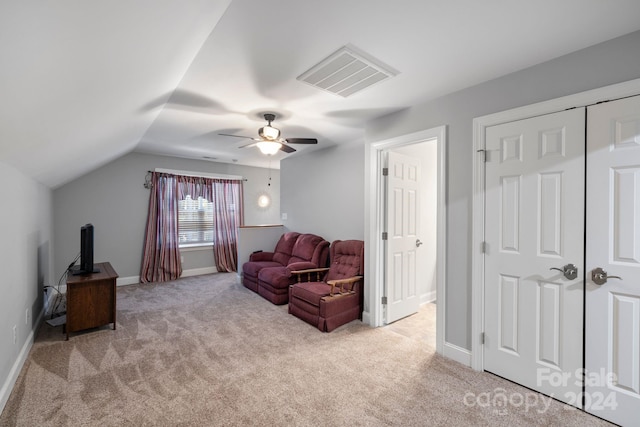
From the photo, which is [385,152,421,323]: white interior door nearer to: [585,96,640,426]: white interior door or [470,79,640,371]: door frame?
[470,79,640,371]: door frame

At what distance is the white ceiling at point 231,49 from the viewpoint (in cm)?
122

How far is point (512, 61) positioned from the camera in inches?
81.4

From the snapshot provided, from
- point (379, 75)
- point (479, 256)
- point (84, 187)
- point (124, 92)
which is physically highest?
point (379, 75)

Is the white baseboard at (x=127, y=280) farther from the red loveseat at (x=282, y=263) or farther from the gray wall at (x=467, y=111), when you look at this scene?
the gray wall at (x=467, y=111)

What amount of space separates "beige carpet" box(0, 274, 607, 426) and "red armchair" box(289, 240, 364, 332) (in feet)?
0.50

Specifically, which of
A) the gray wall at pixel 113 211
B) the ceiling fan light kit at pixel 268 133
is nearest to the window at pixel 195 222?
the gray wall at pixel 113 211

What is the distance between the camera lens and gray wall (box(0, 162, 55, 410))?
213 cm

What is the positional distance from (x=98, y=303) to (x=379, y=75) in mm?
3863

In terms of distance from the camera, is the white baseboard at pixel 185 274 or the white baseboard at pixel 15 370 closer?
the white baseboard at pixel 15 370

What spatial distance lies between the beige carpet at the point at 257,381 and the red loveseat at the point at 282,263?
82 cm

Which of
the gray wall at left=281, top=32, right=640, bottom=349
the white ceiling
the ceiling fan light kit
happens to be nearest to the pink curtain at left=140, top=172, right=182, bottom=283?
the white ceiling

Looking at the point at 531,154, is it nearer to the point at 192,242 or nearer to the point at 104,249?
the point at 192,242

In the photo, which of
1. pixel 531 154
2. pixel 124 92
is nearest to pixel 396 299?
pixel 531 154

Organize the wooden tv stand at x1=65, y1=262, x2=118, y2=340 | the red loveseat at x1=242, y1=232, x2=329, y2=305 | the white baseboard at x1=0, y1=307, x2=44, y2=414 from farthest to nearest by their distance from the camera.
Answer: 1. the red loveseat at x1=242, y1=232, x2=329, y2=305
2. the wooden tv stand at x1=65, y1=262, x2=118, y2=340
3. the white baseboard at x1=0, y1=307, x2=44, y2=414
